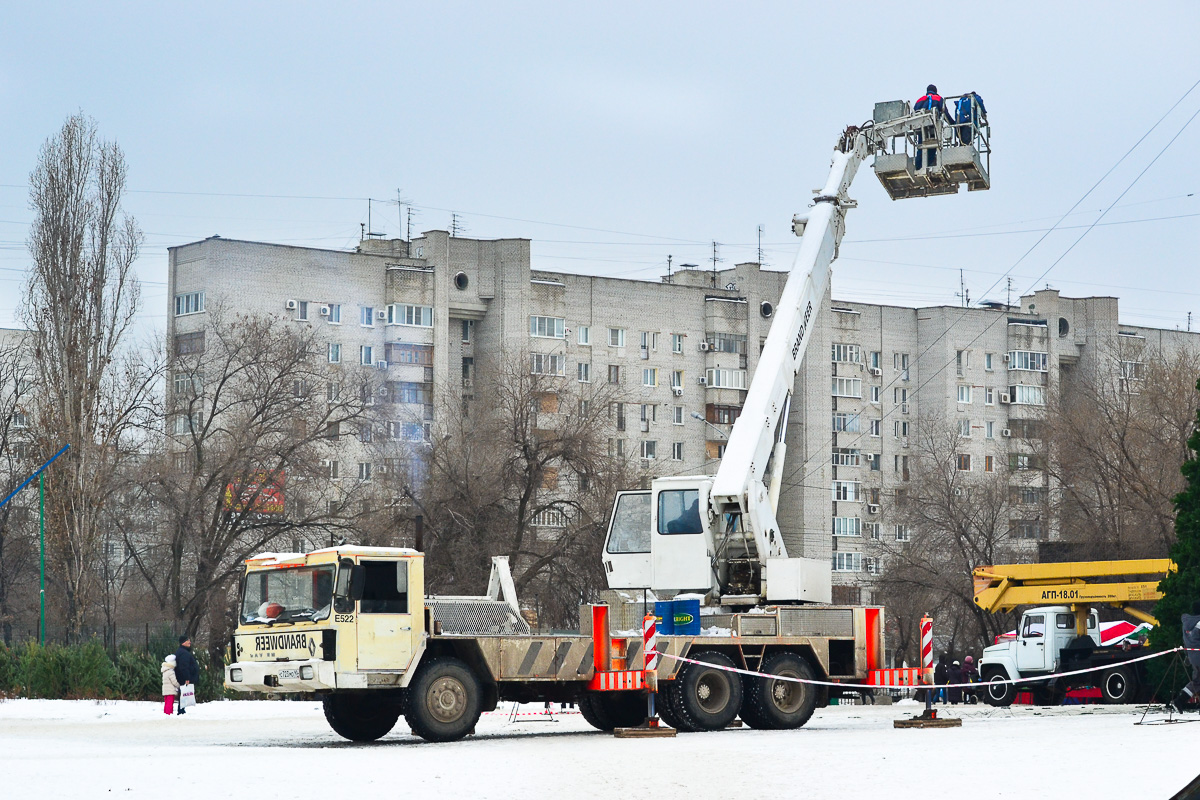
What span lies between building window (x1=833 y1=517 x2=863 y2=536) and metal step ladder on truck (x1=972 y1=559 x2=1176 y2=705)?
49404mm

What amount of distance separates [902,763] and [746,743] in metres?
3.40

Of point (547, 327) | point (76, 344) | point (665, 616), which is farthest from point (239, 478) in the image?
point (547, 327)

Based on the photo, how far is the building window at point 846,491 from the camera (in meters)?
86.4

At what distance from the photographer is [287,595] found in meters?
21.1

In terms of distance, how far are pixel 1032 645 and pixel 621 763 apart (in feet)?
69.5

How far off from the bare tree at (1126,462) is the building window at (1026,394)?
28.6m

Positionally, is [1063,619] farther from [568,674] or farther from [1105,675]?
[568,674]

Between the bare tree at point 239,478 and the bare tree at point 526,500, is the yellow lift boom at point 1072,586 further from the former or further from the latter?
the bare tree at point 239,478

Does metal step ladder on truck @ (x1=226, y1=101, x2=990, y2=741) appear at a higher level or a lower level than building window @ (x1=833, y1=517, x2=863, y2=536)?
lower

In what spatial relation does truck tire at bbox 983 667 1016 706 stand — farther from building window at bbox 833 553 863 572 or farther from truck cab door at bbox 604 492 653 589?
building window at bbox 833 553 863 572

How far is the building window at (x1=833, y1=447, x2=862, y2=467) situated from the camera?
86438 millimetres

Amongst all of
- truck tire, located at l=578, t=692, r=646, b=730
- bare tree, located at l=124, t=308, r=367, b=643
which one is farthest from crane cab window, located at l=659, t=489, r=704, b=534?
bare tree, located at l=124, t=308, r=367, b=643

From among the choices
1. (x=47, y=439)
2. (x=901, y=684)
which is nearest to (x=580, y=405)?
(x=47, y=439)

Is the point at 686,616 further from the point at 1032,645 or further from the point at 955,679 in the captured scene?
the point at 955,679
